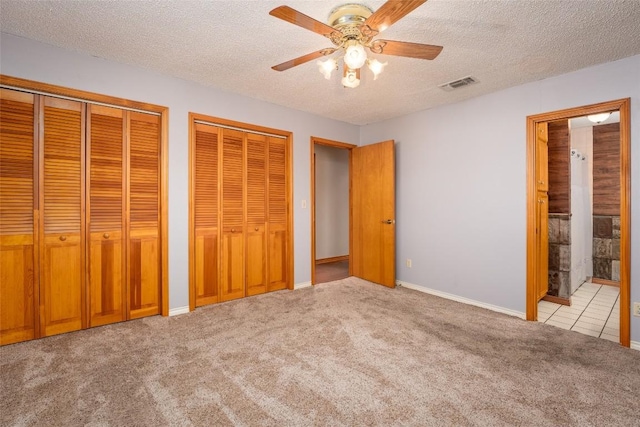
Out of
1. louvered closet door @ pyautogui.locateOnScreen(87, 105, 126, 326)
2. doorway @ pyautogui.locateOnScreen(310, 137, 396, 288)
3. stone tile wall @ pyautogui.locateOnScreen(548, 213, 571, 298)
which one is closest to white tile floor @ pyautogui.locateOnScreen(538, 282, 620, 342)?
stone tile wall @ pyautogui.locateOnScreen(548, 213, 571, 298)

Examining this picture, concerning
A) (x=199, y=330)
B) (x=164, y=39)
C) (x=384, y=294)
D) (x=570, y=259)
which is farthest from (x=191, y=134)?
(x=570, y=259)

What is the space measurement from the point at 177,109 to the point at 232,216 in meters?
1.27

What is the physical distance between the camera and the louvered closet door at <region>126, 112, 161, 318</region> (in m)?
2.91

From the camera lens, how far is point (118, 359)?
2.20 m

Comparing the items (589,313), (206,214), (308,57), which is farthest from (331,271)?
(308,57)

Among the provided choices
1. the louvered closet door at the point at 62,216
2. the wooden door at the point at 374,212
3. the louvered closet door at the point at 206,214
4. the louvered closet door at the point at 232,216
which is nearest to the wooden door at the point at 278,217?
the louvered closet door at the point at 232,216

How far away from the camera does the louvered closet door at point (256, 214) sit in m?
3.71

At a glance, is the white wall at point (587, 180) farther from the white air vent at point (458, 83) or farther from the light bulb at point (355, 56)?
the light bulb at point (355, 56)

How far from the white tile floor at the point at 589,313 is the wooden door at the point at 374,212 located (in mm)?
1771

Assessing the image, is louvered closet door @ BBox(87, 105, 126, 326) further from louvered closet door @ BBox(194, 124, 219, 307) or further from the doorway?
the doorway

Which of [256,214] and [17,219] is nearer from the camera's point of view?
[17,219]

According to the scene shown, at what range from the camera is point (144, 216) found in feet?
9.77

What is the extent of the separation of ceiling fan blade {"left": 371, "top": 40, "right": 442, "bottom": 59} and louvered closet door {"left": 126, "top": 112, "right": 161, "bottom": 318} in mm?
2304

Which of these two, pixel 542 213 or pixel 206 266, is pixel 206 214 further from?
pixel 542 213
